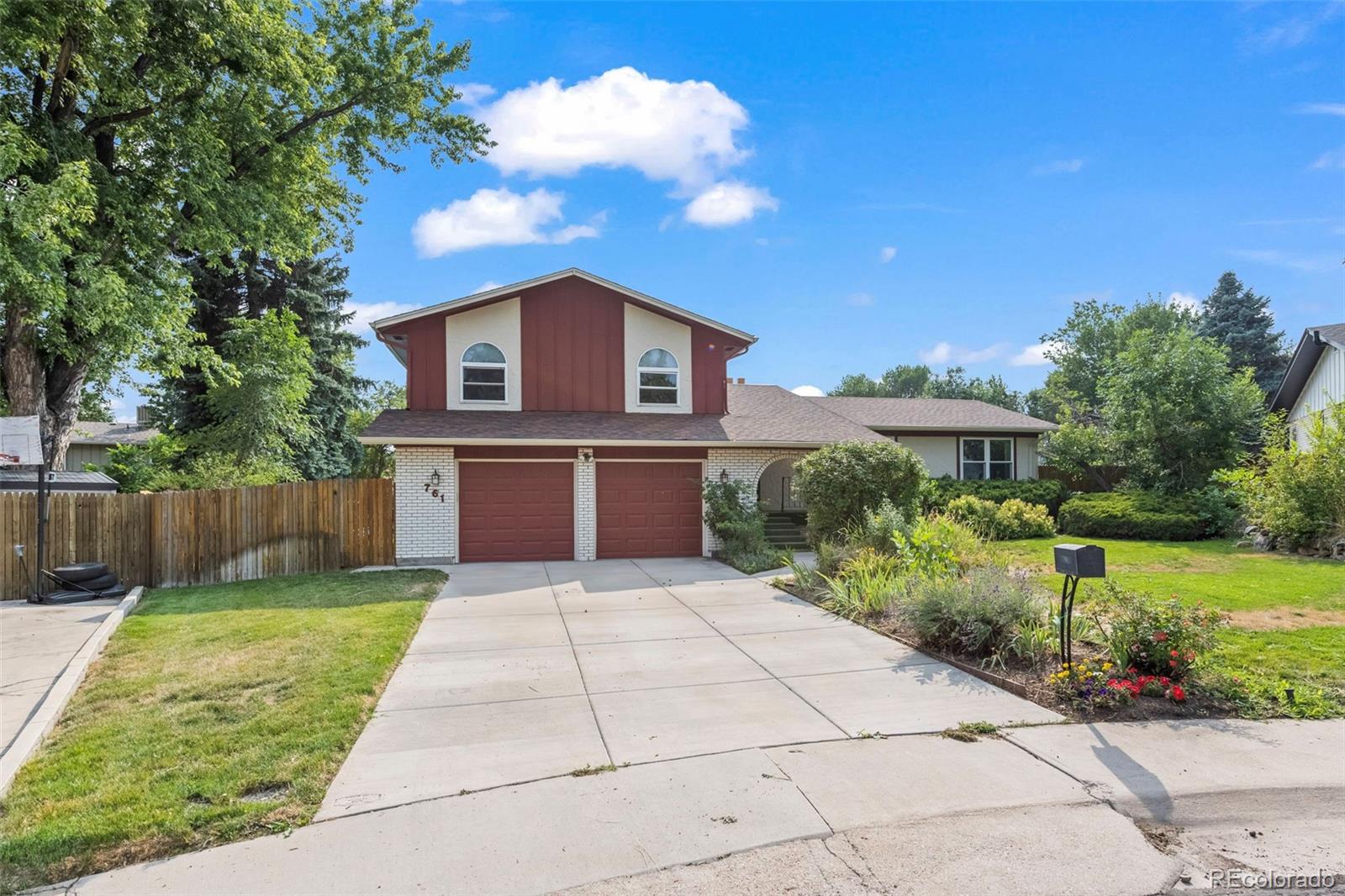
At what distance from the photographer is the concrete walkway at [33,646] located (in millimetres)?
5188

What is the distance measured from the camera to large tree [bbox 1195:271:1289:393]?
102ft

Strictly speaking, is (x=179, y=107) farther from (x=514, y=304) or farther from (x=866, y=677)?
(x=866, y=677)

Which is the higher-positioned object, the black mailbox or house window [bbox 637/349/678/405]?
house window [bbox 637/349/678/405]

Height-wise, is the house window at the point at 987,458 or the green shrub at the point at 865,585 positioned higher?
the house window at the point at 987,458

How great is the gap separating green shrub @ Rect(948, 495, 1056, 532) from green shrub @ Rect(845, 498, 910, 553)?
6456 millimetres

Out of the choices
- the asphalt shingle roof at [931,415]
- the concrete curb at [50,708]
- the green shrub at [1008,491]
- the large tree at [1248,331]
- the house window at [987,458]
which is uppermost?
the large tree at [1248,331]

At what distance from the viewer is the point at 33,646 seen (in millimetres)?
7043

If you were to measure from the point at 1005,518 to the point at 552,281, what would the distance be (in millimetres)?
12565

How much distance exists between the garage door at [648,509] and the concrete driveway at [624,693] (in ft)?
16.8

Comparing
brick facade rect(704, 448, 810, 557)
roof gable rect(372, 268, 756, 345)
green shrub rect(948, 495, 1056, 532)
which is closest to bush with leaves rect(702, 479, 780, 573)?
brick facade rect(704, 448, 810, 557)

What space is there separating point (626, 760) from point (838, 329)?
82.0ft

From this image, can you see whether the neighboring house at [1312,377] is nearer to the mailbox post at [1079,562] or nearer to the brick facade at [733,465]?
the brick facade at [733,465]

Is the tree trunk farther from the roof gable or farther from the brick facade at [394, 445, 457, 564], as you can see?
the brick facade at [394, 445, 457, 564]

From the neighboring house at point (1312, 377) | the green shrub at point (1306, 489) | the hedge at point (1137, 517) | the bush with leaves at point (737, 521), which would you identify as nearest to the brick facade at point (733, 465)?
the bush with leaves at point (737, 521)
